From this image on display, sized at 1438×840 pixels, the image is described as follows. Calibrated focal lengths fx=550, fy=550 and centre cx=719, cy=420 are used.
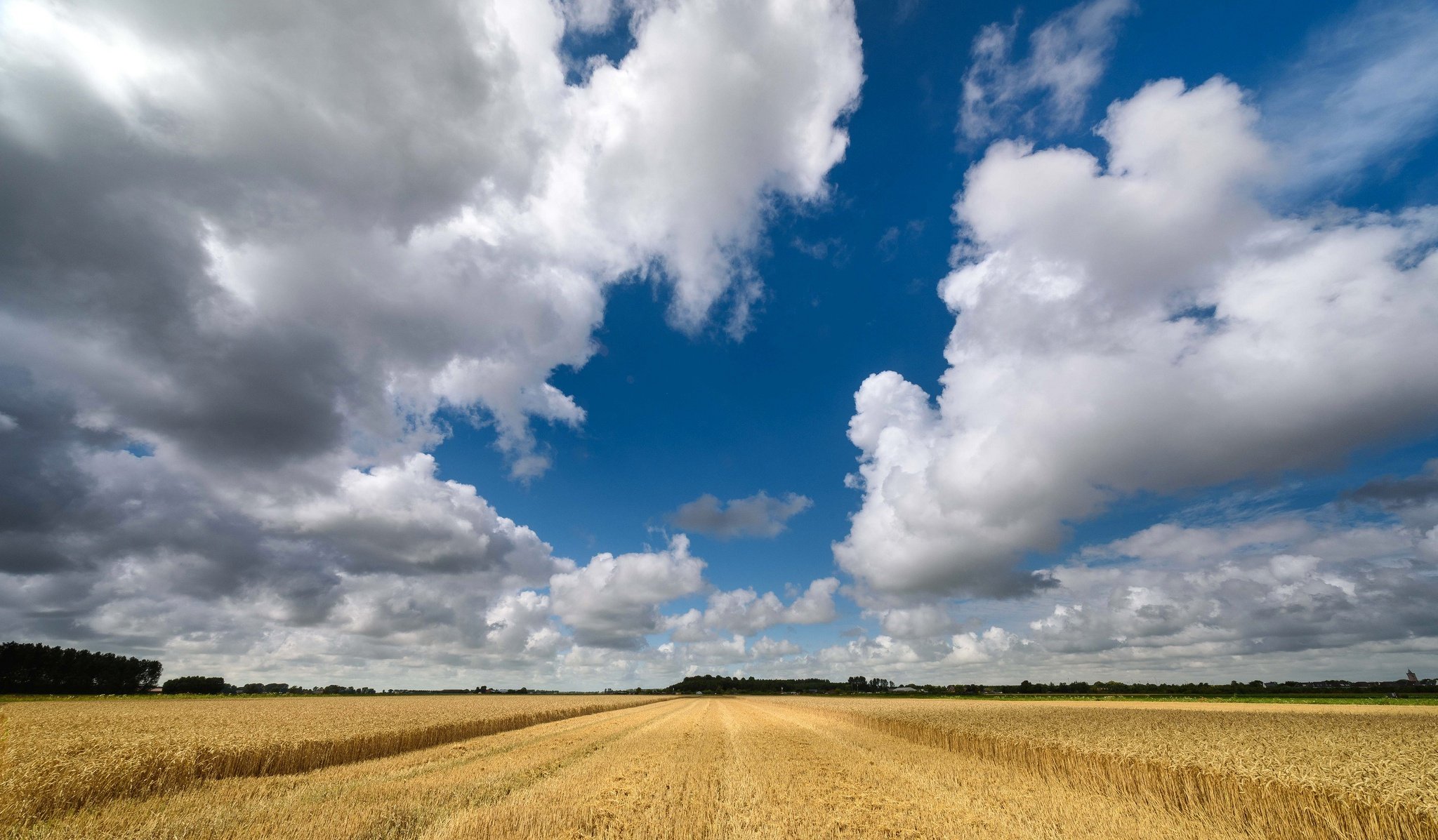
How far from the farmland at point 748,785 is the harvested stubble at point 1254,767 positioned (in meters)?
0.04

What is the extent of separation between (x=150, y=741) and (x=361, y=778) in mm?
6282

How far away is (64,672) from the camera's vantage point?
9475cm

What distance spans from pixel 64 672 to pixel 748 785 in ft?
466

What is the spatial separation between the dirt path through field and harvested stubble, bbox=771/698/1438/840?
90 centimetres

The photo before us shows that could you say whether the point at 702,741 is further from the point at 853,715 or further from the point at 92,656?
the point at 92,656

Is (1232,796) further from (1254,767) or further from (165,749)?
(165,749)

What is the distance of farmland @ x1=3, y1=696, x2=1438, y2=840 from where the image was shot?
36.0ft

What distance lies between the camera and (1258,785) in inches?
472

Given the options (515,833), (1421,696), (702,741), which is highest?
(515,833)

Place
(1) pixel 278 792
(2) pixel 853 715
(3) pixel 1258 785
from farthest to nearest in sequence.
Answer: (2) pixel 853 715 → (1) pixel 278 792 → (3) pixel 1258 785

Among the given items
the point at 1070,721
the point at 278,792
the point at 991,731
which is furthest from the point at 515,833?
the point at 1070,721

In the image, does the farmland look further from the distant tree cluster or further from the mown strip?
the distant tree cluster

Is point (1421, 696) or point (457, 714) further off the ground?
point (457, 714)

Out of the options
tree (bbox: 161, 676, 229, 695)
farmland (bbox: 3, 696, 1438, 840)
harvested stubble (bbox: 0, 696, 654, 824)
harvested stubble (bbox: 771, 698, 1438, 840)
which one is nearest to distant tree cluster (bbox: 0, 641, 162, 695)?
tree (bbox: 161, 676, 229, 695)
